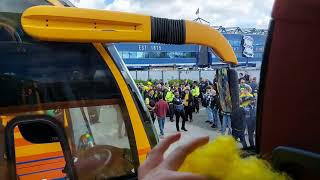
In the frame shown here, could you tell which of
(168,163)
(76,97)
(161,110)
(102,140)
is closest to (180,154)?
(168,163)

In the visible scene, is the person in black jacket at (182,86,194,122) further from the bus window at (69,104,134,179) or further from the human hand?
the human hand

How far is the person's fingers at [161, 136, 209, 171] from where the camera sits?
0.93m

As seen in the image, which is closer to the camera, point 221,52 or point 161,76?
point 221,52

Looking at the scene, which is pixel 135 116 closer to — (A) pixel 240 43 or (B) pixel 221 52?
(B) pixel 221 52

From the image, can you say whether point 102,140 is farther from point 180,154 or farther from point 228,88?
point 180,154

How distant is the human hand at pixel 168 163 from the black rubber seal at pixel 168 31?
176 centimetres

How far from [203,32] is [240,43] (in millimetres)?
1524

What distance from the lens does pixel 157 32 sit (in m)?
2.73

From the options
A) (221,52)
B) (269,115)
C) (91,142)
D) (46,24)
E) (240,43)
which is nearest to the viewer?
(269,115)

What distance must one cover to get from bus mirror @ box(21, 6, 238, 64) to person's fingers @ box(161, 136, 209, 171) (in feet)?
5.53

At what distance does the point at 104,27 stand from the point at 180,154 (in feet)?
5.78

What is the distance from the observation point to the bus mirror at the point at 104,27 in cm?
245

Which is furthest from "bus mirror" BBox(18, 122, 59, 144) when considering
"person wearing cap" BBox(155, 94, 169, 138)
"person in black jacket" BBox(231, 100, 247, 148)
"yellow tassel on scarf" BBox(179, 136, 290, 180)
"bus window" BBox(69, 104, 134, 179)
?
"person wearing cap" BBox(155, 94, 169, 138)

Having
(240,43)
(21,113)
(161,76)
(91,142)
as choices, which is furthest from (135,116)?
(161,76)
